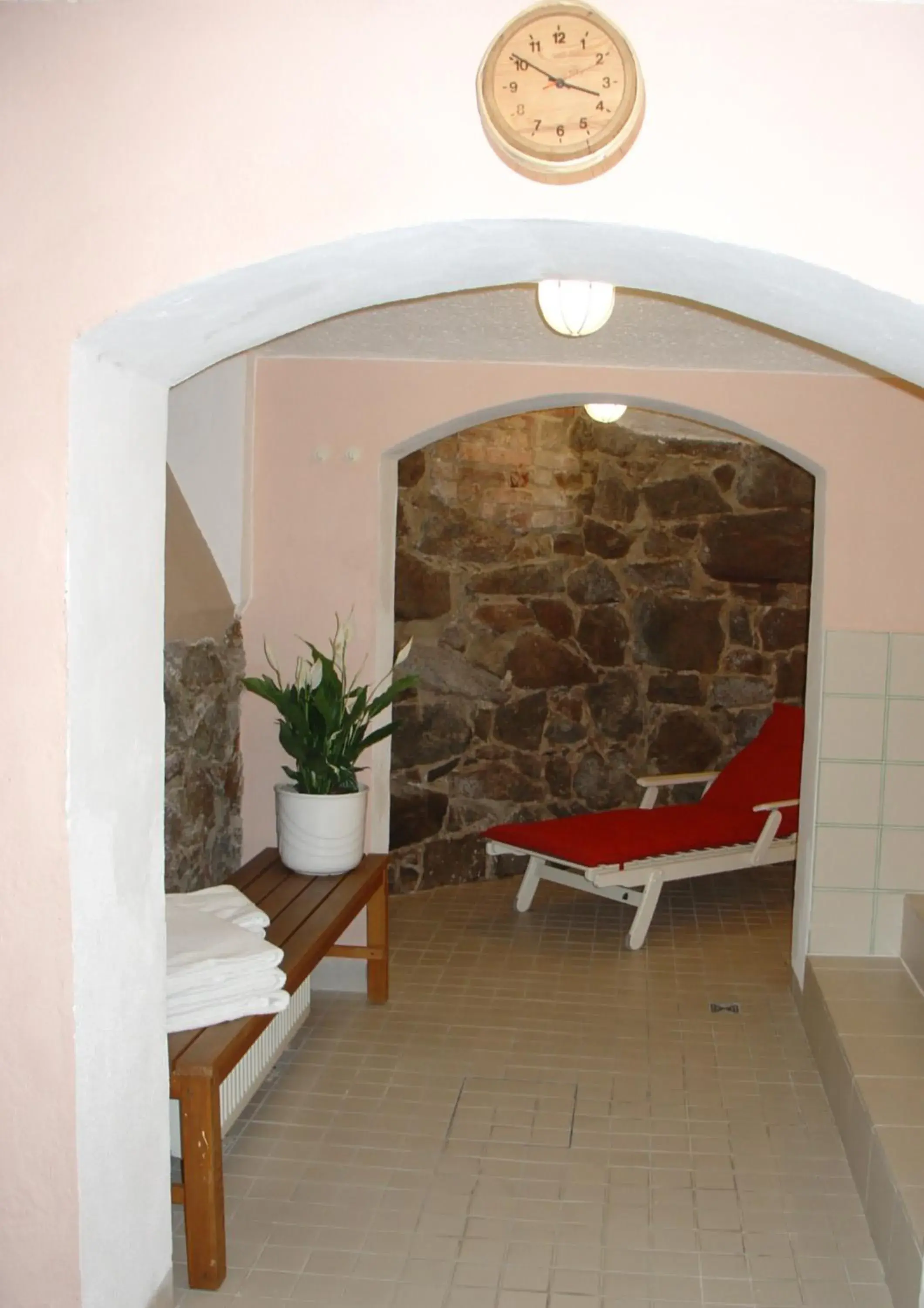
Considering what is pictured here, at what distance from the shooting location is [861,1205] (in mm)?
2844

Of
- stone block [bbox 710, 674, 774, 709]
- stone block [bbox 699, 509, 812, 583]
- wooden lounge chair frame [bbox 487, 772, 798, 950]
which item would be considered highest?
stone block [bbox 699, 509, 812, 583]

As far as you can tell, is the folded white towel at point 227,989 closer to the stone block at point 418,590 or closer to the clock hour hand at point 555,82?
the clock hour hand at point 555,82

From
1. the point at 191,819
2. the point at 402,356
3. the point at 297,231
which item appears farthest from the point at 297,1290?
the point at 402,356

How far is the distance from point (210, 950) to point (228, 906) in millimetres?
352

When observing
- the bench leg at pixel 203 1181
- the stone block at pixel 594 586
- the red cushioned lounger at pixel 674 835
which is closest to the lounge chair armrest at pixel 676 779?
the red cushioned lounger at pixel 674 835

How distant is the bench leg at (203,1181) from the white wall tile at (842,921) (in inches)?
89.3

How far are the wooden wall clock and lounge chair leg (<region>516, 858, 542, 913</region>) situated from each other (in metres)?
3.78

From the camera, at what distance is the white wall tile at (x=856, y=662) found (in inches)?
155

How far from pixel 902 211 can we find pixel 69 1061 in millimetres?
1909

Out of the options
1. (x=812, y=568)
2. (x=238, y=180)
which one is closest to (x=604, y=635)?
(x=812, y=568)

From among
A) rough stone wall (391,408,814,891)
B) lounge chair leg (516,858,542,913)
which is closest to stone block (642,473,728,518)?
rough stone wall (391,408,814,891)

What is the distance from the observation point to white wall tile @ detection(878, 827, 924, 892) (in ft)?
13.0

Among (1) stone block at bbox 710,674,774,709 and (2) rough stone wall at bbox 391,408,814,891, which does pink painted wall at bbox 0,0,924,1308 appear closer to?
(2) rough stone wall at bbox 391,408,814,891

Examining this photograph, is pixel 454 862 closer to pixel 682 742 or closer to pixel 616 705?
pixel 616 705
